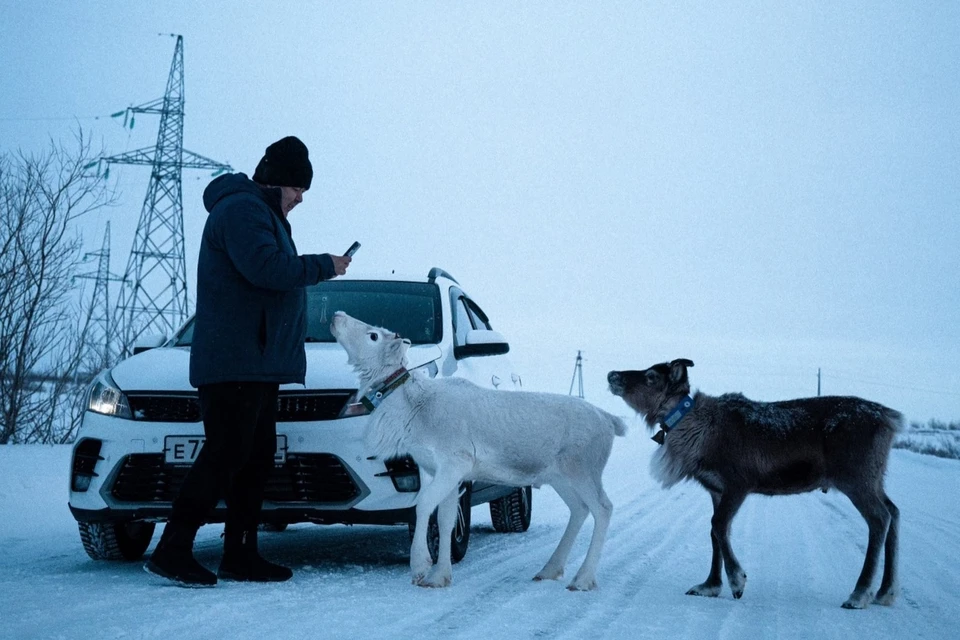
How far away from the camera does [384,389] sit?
6242 millimetres

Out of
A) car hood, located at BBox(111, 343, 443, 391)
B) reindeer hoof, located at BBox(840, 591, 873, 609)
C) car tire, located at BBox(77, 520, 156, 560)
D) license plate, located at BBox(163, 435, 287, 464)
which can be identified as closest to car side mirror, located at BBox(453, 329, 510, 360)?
car hood, located at BBox(111, 343, 443, 391)

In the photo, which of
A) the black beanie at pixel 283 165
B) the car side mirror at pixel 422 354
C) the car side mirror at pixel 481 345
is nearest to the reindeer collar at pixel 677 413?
the car side mirror at pixel 481 345

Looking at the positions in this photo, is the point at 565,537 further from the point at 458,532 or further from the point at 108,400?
the point at 108,400

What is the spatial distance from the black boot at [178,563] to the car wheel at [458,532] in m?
1.55

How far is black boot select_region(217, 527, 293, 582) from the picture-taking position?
5828mm

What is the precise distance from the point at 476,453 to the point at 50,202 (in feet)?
38.2

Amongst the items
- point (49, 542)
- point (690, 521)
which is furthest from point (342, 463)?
point (690, 521)

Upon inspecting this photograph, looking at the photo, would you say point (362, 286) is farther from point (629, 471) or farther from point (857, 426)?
Answer: point (629, 471)

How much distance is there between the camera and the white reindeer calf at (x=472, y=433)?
6.11 meters

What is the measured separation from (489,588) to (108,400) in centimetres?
288

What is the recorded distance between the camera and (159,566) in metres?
5.44

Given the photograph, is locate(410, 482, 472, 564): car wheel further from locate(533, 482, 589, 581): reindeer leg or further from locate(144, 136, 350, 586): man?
locate(144, 136, 350, 586): man

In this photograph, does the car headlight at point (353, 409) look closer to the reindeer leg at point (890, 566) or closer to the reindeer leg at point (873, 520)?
the reindeer leg at point (873, 520)

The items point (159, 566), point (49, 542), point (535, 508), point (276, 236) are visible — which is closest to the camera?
point (159, 566)
